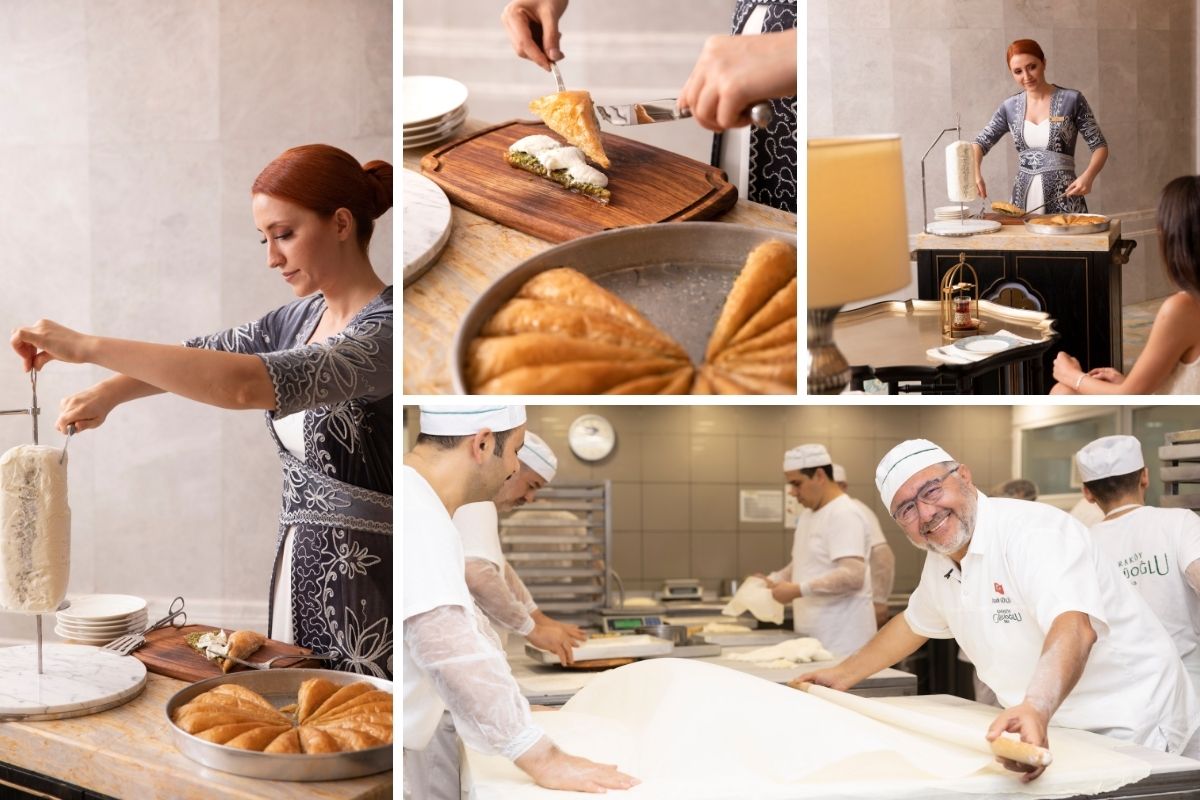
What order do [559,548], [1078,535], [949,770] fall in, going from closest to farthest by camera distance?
1. [949,770]
2. [1078,535]
3. [559,548]

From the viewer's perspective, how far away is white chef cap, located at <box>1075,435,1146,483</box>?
171 cm

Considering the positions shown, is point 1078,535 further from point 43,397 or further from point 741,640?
point 43,397

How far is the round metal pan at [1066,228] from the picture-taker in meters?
1.60

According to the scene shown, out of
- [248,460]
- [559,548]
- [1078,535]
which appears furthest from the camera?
[248,460]

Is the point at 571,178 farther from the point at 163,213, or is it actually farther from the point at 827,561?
the point at 163,213

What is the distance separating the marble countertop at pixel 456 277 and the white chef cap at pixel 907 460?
427mm

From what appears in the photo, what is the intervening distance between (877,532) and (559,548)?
1.85 ft

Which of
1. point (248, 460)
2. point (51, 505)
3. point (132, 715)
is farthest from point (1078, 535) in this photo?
point (248, 460)

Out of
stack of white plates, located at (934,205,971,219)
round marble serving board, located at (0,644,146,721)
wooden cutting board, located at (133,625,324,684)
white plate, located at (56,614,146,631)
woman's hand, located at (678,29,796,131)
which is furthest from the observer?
white plate, located at (56,614,146,631)

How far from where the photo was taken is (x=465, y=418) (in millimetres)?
1642

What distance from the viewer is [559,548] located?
1.83 metres

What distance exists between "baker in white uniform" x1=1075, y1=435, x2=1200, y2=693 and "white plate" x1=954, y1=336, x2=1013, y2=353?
9.6 inches

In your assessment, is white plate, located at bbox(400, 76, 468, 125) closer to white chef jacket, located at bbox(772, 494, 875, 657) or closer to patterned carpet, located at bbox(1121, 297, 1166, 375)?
white chef jacket, located at bbox(772, 494, 875, 657)

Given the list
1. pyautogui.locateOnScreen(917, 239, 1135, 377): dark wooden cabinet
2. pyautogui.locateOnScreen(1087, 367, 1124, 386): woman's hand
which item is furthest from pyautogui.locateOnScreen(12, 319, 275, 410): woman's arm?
pyautogui.locateOnScreen(1087, 367, 1124, 386): woman's hand
